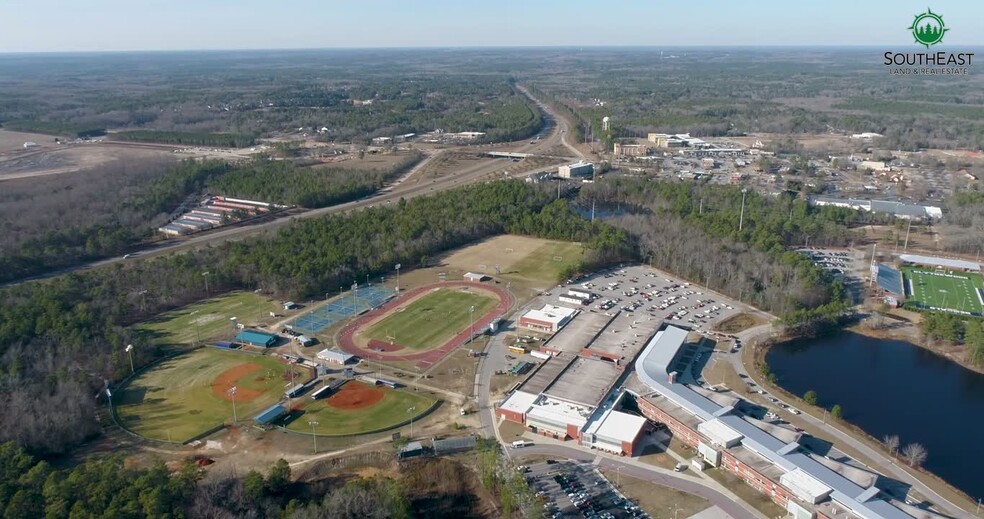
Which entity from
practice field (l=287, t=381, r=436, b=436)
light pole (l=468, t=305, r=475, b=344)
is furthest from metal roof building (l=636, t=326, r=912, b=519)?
practice field (l=287, t=381, r=436, b=436)

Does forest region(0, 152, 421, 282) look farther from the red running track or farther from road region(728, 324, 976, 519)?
road region(728, 324, 976, 519)

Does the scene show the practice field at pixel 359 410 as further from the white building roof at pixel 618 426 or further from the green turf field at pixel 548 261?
the green turf field at pixel 548 261

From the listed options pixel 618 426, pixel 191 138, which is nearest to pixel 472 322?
pixel 618 426

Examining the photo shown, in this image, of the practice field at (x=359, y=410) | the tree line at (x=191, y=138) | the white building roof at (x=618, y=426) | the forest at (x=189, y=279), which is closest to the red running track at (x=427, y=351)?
the practice field at (x=359, y=410)

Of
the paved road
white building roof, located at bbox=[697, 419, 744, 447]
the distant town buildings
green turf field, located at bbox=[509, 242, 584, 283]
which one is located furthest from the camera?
the distant town buildings

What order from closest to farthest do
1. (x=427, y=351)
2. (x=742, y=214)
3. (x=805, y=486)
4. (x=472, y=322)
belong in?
(x=805, y=486), (x=427, y=351), (x=472, y=322), (x=742, y=214)

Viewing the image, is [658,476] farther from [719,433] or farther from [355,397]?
[355,397]

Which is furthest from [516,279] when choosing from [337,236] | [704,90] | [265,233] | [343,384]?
[704,90]
